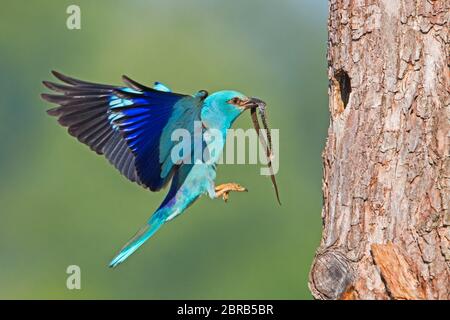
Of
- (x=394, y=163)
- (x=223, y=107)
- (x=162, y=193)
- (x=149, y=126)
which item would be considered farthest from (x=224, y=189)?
(x=162, y=193)

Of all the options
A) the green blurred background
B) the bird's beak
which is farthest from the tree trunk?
the green blurred background

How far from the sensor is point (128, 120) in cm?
594

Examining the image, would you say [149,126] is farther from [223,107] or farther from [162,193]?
[162,193]

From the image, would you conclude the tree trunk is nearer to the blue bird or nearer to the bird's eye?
the blue bird

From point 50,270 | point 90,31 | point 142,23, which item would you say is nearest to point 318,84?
point 142,23

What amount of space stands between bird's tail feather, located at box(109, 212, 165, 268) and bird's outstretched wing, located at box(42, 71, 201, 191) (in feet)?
A: 0.79

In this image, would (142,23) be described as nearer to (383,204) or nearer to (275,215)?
(275,215)

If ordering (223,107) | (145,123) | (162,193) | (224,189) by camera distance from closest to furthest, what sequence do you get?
1. (145,123)
2. (223,107)
3. (224,189)
4. (162,193)

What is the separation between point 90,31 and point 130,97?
16.3 meters

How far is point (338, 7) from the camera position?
5.21 meters

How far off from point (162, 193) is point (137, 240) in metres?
→ 7.91

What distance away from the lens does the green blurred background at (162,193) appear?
49.3 ft

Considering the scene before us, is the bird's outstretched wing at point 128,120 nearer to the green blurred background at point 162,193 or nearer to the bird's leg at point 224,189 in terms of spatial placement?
the bird's leg at point 224,189

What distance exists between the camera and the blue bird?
19.2ft
